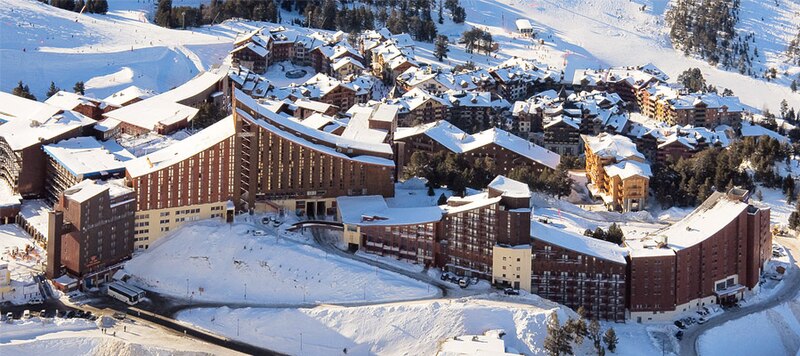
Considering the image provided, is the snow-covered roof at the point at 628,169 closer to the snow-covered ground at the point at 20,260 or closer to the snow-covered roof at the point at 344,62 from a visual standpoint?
the snow-covered roof at the point at 344,62

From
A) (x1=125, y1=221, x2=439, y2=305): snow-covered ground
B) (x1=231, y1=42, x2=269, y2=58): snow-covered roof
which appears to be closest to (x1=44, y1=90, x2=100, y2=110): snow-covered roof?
(x1=125, y1=221, x2=439, y2=305): snow-covered ground

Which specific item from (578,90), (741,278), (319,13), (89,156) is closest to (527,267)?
(741,278)

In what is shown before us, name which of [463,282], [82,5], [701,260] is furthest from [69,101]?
[701,260]

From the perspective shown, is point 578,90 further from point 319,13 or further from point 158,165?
point 158,165

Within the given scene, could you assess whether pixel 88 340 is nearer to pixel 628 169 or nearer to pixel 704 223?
pixel 704 223

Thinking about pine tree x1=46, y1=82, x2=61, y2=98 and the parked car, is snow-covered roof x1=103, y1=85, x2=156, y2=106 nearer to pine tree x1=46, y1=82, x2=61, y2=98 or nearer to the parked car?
pine tree x1=46, y1=82, x2=61, y2=98

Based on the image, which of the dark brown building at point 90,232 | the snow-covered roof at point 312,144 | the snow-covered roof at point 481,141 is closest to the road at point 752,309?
the snow-covered roof at point 312,144

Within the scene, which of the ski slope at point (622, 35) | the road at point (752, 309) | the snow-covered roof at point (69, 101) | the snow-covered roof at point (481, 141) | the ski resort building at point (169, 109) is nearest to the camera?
the road at point (752, 309)
